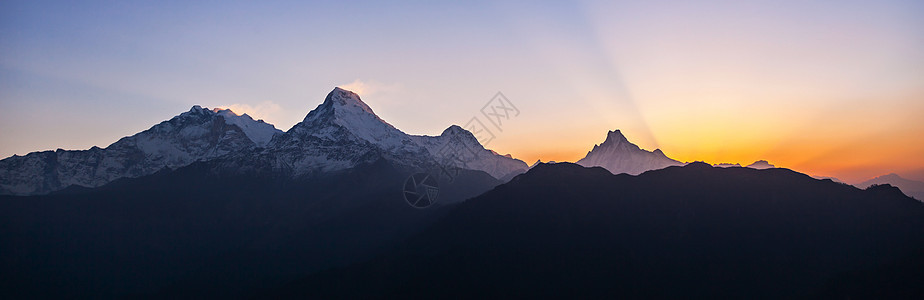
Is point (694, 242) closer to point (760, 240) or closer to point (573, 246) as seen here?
point (760, 240)

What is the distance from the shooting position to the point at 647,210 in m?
187

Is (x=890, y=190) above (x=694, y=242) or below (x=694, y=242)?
above

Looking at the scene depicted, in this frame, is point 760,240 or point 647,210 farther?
point 647,210

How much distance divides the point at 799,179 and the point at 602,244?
79.1 meters

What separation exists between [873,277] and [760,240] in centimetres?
3155

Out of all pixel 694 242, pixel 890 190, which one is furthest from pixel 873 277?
pixel 890 190

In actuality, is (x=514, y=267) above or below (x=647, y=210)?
below

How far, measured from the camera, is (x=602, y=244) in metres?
176

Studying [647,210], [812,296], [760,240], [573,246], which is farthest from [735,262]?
[573,246]

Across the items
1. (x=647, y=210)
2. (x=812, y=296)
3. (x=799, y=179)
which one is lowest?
(x=812, y=296)

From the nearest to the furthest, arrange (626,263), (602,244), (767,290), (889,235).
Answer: (767,290) → (889,235) → (626,263) → (602,244)

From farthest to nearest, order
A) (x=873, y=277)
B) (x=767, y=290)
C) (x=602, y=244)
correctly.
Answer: (x=602, y=244)
(x=767, y=290)
(x=873, y=277)

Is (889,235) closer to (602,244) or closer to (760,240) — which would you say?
(760,240)

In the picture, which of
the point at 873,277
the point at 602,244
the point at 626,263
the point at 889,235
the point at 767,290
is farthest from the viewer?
the point at 602,244
